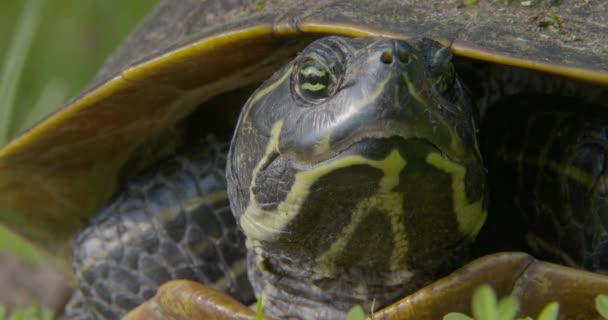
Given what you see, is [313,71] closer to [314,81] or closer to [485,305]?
[314,81]

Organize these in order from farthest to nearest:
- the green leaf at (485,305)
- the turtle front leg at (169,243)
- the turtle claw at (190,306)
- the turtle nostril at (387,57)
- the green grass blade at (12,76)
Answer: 1. the green grass blade at (12,76)
2. the turtle front leg at (169,243)
3. the turtle claw at (190,306)
4. the turtle nostril at (387,57)
5. the green leaf at (485,305)

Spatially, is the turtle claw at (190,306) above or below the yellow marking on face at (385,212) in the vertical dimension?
below

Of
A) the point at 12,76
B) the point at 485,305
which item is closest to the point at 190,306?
the point at 485,305

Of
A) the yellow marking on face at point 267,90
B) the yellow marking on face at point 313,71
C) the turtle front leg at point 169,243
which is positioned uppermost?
the yellow marking on face at point 313,71

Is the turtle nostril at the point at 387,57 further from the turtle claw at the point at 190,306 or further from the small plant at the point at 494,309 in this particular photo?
the turtle claw at the point at 190,306

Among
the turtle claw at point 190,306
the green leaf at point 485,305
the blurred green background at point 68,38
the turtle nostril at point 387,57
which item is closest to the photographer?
the green leaf at point 485,305

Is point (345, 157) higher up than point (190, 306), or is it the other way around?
point (345, 157)

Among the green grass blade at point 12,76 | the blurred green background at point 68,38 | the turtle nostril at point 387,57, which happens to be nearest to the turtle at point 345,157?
the turtle nostril at point 387,57

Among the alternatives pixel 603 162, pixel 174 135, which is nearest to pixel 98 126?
pixel 174 135
